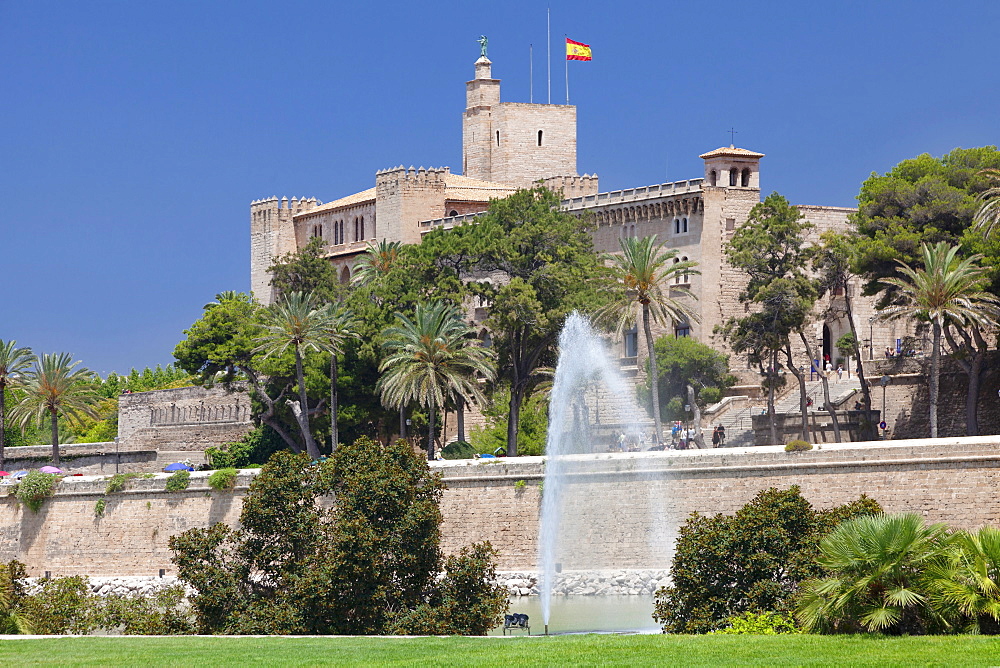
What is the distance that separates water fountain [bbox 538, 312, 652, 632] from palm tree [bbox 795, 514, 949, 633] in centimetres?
929

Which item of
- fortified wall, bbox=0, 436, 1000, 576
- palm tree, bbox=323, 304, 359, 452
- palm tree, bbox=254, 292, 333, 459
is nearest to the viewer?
fortified wall, bbox=0, 436, 1000, 576

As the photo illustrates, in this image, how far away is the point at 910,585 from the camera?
23875mm

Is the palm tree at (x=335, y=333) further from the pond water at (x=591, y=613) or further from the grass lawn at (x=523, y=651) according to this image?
the grass lawn at (x=523, y=651)

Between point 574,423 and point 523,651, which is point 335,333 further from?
point 523,651

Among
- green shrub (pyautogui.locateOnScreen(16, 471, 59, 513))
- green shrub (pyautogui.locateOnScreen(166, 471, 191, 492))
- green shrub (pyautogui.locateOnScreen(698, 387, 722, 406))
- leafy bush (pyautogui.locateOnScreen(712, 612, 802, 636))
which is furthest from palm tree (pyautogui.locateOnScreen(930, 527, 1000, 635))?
green shrub (pyautogui.locateOnScreen(698, 387, 722, 406))

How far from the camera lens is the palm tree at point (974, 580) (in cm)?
2325

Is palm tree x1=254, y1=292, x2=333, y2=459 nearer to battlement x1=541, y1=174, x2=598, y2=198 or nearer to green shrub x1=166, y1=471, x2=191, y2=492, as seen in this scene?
green shrub x1=166, y1=471, x2=191, y2=492

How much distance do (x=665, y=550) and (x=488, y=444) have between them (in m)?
21.9

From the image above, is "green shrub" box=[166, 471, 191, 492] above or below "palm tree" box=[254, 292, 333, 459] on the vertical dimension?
below

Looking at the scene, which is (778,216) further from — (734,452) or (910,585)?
(910,585)

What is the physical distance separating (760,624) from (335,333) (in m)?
32.4

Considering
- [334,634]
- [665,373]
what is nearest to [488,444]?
[665,373]

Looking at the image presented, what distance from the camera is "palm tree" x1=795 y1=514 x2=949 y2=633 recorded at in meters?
23.6

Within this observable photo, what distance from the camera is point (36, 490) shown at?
165 feet
